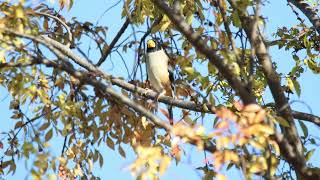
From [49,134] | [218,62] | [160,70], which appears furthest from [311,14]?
[49,134]

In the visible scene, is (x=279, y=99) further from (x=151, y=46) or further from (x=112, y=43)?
(x=151, y=46)

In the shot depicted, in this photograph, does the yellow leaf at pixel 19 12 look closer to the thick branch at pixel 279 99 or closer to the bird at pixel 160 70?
the thick branch at pixel 279 99

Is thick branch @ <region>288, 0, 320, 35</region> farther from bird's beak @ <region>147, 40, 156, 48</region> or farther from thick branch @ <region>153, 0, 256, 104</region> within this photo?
thick branch @ <region>153, 0, 256, 104</region>

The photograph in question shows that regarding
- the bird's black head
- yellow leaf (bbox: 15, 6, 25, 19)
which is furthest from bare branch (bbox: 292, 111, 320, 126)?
the bird's black head

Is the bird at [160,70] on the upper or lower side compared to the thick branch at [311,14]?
upper

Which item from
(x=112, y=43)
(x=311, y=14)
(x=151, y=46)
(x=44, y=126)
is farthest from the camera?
(x=151, y=46)

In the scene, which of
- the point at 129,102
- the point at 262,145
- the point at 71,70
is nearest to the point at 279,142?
the point at 262,145

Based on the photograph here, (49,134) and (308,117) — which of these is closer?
(49,134)

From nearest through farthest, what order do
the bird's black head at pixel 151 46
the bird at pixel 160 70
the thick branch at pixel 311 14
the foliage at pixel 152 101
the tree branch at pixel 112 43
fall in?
the foliage at pixel 152 101, the tree branch at pixel 112 43, the thick branch at pixel 311 14, the bird at pixel 160 70, the bird's black head at pixel 151 46

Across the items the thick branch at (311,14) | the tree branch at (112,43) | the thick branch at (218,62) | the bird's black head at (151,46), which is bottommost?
the thick branch at (218,62)

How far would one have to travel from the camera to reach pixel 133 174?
2.11 metres

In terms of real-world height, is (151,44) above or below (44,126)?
above

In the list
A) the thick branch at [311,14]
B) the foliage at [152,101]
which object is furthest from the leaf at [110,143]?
the thick branch at [311,14]

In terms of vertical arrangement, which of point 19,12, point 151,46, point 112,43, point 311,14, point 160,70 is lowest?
point 19,12
